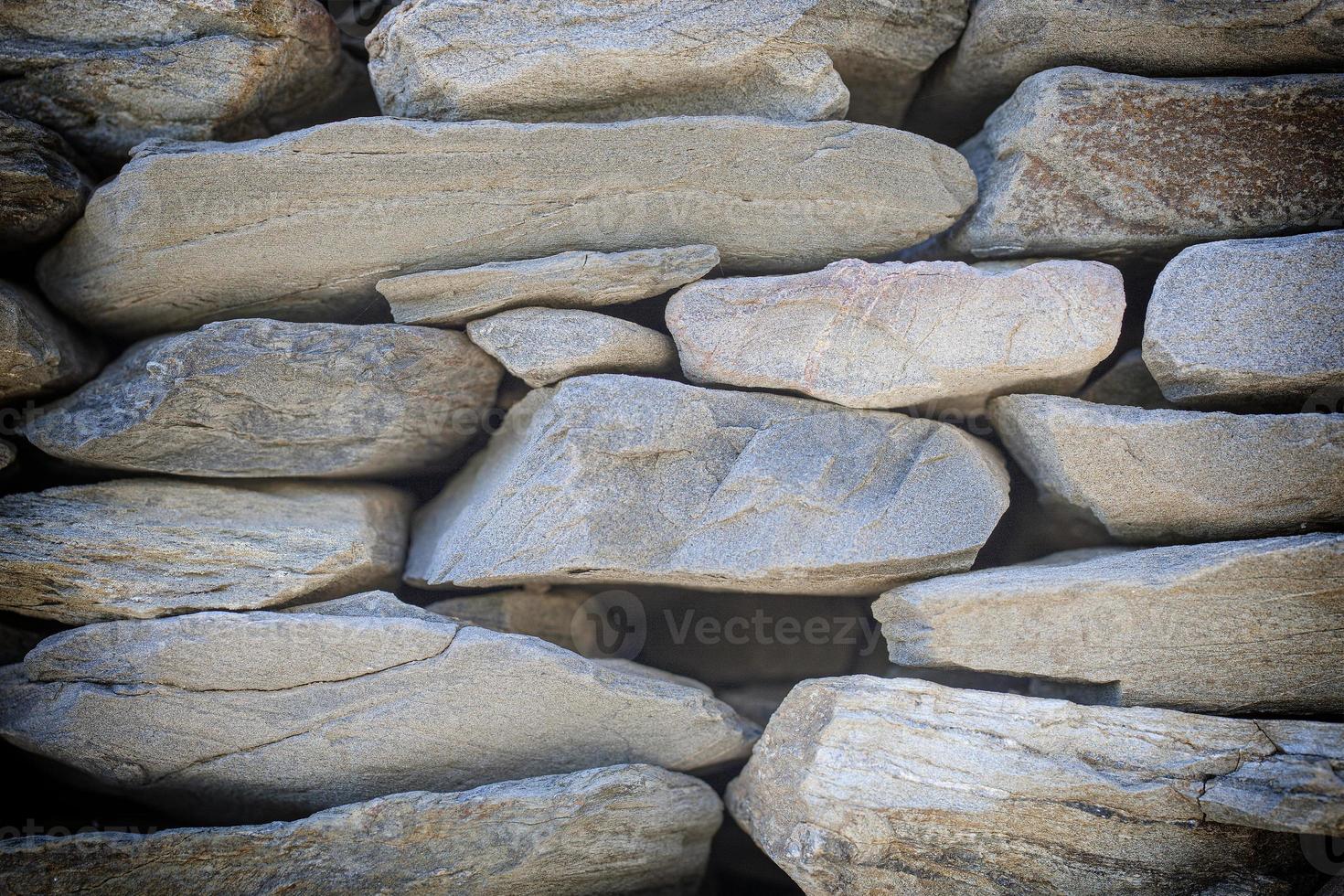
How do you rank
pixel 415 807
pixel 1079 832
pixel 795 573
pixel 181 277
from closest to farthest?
pixel 1079 832 < pixel 415 807 < pixel 795 573 < pixel 181 277

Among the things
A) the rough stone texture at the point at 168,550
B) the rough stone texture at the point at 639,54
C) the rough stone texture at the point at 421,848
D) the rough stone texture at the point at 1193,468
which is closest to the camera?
the rough stone texture at the point at 421,848

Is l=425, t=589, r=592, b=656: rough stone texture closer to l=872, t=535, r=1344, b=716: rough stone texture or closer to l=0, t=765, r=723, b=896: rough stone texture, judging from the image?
l=0, t=765, r=723, b=896: rough stone texture

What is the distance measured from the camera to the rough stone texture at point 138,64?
9.90 ft

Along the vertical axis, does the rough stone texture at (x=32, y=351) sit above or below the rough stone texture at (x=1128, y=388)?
above

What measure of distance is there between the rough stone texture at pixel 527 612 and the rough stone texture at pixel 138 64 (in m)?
1.85

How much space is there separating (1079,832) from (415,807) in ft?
5.99

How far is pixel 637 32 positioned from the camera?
3.04m

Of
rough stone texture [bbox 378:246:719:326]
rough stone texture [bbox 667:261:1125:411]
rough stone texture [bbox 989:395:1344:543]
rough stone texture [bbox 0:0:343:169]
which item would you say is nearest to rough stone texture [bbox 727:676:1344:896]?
rough stone texture [bbox 989:395:1344:543]

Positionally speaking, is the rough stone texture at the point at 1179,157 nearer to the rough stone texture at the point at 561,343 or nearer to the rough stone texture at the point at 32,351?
the rough stone texture at the point at 561,343

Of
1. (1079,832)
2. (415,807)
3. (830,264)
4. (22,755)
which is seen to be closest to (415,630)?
(415,807)

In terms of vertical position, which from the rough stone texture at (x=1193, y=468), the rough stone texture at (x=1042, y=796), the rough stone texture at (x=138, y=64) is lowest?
the rough stone texture at (x=1042, y=796)

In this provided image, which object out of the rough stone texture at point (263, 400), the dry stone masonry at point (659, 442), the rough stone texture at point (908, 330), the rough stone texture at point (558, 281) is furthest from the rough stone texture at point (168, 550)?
the rough stone texture at point (908, 330)

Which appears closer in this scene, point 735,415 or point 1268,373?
point 1268,373

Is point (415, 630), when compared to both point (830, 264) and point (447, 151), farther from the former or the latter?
point (830, 264)
